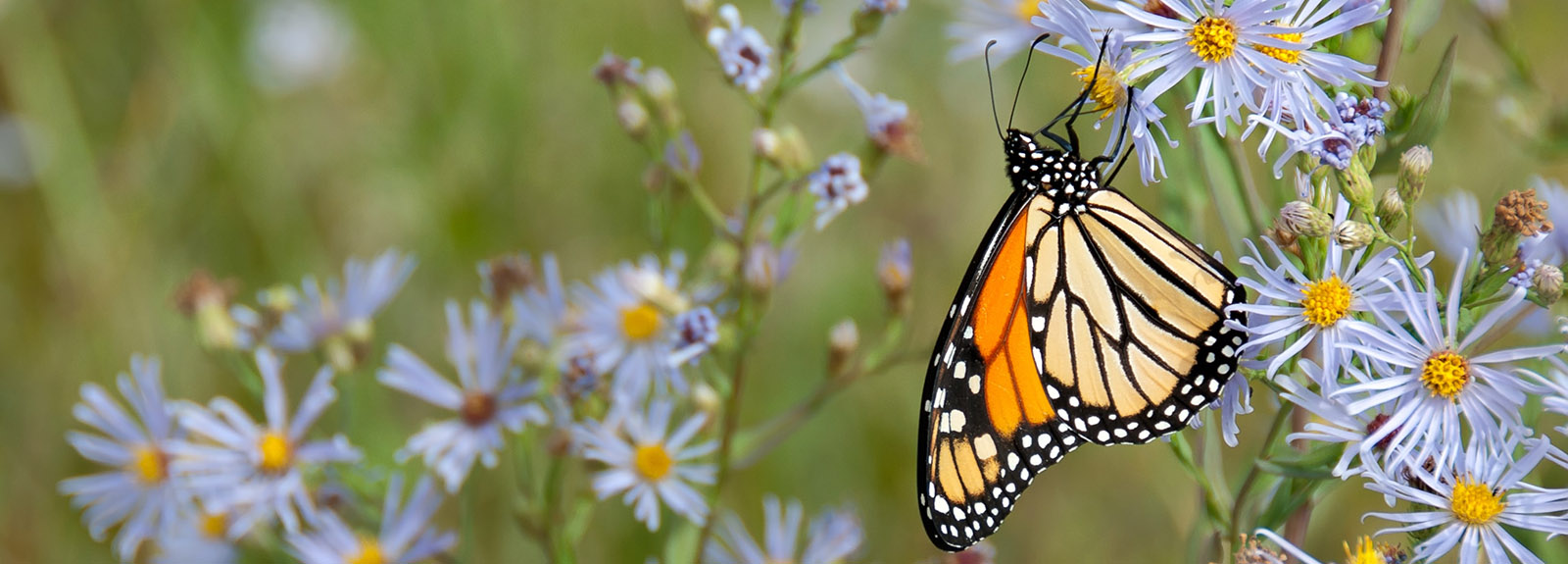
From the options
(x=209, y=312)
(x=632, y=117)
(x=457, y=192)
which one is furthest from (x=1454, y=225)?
(x=457, y=192)

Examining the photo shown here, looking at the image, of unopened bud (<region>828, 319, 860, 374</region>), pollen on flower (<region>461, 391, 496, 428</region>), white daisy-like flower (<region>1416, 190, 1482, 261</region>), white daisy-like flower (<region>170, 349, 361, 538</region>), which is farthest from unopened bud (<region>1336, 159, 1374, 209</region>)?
white daisy-like flower (<region>170, 349, 361, 538</region>)

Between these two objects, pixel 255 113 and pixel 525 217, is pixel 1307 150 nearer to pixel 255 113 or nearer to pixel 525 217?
pixel 525 217

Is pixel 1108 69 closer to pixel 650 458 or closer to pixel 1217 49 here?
pixel 1217 49

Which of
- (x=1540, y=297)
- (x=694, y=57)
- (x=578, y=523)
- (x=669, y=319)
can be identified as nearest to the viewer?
(x=1540, y=297)

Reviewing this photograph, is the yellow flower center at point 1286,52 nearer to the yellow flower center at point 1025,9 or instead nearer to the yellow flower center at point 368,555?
the yellow flower center at point 1025,9

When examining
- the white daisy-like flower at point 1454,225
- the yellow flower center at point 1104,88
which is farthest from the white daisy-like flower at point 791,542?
the white daisy-like flower at point 1454,225

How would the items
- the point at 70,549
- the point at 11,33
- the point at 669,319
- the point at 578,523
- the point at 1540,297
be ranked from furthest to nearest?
the point at 11,33, the point at 70,549, the point at 669,319, the point at 578,523, the point at 1540,297

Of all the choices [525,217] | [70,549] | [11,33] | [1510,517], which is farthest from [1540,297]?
[11,33]
